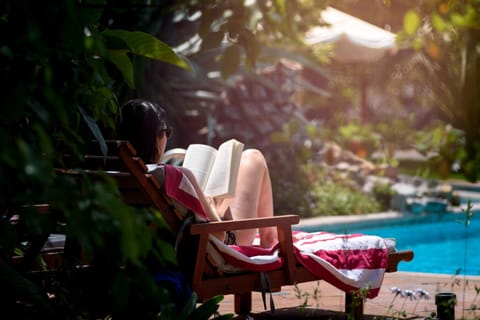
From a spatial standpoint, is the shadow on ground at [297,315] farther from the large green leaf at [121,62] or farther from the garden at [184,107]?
the large green leaf at [121,62]

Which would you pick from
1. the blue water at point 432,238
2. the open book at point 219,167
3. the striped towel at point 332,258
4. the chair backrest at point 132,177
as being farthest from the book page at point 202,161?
the blue water at point 432,238

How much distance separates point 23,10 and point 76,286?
1446mm

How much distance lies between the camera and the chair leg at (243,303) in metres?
4.52

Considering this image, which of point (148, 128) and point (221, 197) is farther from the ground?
point (148, 128)

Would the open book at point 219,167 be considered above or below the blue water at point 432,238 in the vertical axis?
above

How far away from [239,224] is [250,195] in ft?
1.96

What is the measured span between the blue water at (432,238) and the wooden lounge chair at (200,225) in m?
4.66

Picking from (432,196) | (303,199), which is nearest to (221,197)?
(303,199)

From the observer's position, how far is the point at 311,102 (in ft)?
80.6

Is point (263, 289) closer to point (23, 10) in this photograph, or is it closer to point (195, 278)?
point (195, 278)

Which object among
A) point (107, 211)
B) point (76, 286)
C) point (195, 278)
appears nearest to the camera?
point (107, 211)

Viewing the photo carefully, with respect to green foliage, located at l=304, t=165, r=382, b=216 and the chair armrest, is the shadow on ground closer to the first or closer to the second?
the chair armrest

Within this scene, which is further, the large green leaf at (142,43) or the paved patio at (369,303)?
the paved patio at (369,303)

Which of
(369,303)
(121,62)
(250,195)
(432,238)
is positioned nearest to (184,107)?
(432,238)
